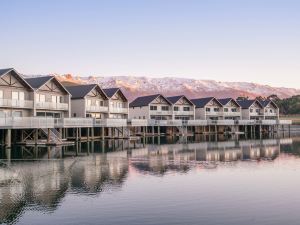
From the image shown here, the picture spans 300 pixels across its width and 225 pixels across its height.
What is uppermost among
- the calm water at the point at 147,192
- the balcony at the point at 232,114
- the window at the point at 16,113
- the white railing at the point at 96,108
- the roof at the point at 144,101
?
the roof at the point at 144,101

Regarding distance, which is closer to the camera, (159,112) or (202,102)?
(159,112)

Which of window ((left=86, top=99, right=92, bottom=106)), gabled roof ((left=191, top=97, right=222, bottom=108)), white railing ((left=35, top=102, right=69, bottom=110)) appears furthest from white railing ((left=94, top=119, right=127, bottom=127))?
gabled roof ((left=191, top=97, right=222, bottom=108))

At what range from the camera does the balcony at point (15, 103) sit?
164 feet

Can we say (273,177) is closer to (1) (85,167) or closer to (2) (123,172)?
(2) (123,172)

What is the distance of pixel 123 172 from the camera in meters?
28.7

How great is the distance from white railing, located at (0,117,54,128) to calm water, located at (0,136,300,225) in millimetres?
10022

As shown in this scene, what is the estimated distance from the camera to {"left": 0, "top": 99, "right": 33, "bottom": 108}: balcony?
164ft

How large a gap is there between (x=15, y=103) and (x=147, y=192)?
3501cm

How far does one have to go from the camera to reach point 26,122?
4581cm

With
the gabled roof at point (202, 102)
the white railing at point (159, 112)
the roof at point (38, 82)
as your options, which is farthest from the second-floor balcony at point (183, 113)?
the roof at point (38, 82)

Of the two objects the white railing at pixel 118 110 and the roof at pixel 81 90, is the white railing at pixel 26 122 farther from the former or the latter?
the white railing at pixel 118 110

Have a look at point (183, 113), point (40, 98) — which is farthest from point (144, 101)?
point (40, 98)

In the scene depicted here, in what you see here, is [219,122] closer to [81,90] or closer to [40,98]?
[81,90]

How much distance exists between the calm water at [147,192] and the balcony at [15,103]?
54.0ft
